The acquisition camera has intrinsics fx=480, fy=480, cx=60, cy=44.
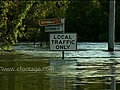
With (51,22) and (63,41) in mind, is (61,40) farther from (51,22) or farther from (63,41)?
(51,22)

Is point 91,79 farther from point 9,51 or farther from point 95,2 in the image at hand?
point 95,2

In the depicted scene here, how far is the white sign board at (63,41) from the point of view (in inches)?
912

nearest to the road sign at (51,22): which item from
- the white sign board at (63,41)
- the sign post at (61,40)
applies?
Result: the sign post at (61,40)

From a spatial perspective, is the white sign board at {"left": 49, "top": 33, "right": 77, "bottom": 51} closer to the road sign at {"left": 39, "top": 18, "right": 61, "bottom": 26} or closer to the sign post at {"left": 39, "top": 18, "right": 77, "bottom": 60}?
the sign post at {"left": 39, "top": 18, "right": 77, "bottom": 60}

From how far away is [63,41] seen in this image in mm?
23172

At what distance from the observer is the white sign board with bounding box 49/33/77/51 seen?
2316 centimetres

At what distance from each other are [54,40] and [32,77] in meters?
8.42

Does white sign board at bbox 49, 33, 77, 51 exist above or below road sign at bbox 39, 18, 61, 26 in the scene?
below

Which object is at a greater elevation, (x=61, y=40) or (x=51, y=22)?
(x=51, y=22)

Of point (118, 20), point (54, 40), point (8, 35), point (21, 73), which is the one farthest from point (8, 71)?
point (118, 20)

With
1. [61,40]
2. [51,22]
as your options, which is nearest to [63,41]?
[61,40]

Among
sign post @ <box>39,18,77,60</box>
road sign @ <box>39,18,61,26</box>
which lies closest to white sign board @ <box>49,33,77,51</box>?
sign post @ <box>39,18,77,60</box>

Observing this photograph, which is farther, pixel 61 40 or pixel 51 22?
pixel 51 22

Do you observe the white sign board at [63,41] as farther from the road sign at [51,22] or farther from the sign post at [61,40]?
the road sign at [51,22]
